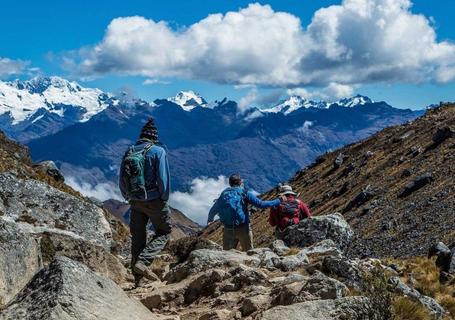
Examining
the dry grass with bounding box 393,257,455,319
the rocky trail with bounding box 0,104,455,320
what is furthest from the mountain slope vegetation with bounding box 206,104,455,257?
the rocky trail with bounding box 0,104,455,320

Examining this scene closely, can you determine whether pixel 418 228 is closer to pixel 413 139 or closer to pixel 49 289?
pixel 49 289

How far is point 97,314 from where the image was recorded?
23.9ft

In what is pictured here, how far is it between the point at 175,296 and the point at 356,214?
31996 millimetres

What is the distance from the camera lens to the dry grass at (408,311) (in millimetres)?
8828

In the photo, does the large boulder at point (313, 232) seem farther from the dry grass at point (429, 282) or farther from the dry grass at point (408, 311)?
the dry grass at point (408, 311)

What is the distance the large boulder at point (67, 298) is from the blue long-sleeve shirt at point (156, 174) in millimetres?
4452

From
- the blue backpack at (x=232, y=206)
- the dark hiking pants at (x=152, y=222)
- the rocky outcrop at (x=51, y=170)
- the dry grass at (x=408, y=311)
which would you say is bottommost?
the dry grass at (x=408, y=311)

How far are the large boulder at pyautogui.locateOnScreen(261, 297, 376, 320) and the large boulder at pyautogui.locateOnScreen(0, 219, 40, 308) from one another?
3.76m

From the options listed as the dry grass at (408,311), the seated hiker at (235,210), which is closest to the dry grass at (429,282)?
the dry grass at (408,311)

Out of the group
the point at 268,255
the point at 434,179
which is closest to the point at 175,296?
the point at 268,255

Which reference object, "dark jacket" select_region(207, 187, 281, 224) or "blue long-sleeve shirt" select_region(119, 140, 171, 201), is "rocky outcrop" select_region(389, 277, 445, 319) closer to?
"blue long-sleeve shirt" select_region(119, 140, 171, 201)

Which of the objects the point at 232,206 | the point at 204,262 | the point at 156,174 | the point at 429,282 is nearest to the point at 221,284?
the point at 204,262

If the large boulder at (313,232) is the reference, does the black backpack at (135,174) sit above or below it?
above

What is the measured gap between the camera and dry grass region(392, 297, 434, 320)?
29.0ft
